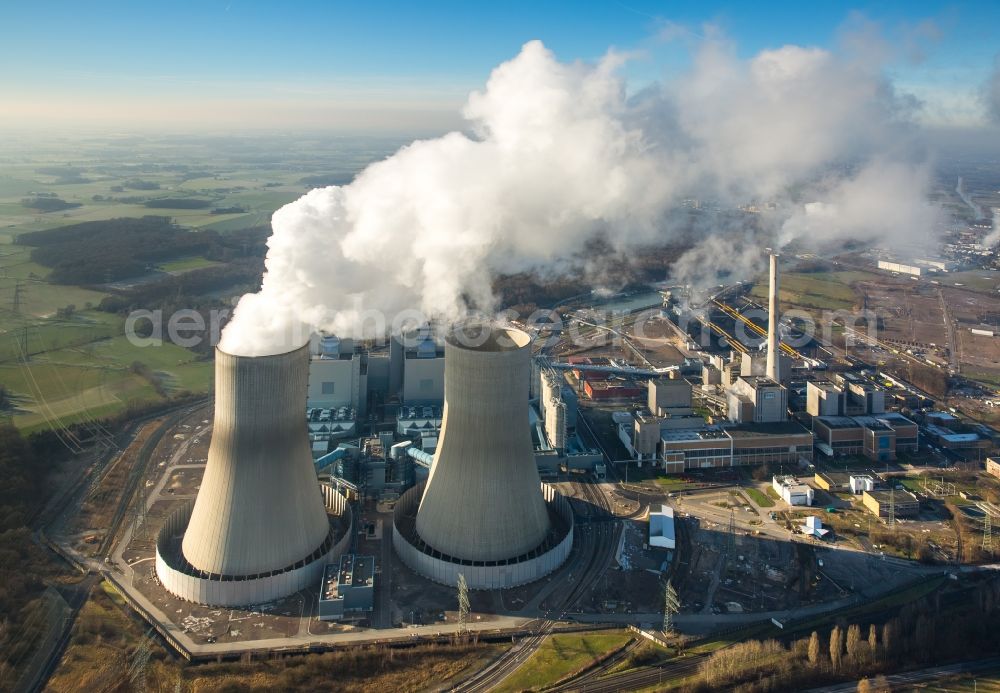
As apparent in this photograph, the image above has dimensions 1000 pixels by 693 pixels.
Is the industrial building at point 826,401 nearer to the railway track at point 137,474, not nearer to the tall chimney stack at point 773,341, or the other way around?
the tall chimney stack at point 773,341

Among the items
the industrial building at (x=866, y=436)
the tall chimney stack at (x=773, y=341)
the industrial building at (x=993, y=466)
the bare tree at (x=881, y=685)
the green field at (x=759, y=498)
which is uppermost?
the tall chimney stack at (x=773, y=341)

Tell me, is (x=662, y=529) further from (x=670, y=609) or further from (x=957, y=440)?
(x=957, y=440)

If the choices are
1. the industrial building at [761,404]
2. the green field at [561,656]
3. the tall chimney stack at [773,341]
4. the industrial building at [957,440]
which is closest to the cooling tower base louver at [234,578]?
the green field at [561,656]

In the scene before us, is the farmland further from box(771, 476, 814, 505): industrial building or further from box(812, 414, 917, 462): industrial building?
box(812, 414, 917, 462): industrial building

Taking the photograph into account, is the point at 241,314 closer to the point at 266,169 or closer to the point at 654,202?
the point at 654,202

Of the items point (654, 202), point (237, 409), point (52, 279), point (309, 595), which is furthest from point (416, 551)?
point (654, 202)

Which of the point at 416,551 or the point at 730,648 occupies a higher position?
the point at 416,551
